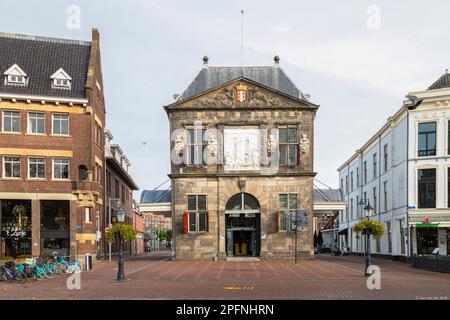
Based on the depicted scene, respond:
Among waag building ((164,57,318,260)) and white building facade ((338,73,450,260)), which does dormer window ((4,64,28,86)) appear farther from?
white building facade ((338,73,450,260))

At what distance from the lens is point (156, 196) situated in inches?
2089

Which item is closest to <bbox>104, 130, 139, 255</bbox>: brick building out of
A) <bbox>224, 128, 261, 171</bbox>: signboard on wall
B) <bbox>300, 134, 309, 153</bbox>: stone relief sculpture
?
<bbox>224, 128, 261, 171</bbox>: signboard on wall

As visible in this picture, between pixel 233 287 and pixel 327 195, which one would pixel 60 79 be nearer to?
pixel 327 195

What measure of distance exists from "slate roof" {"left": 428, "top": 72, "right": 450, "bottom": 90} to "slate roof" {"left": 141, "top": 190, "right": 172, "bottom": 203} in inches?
907

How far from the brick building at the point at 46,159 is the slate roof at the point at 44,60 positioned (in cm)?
8

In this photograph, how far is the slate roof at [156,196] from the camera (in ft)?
173

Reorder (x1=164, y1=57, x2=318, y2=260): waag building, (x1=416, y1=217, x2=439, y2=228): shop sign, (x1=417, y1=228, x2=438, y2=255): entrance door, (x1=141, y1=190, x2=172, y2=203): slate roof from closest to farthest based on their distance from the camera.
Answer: (x1=416, y1=217, x2=439, y2=228): shop sign → (x1=417, y1=228, x2=438, y2=255): entrance door → (x1=164, y1=57, x2=318, y2=260): waag building → (x1=141, y1=190, x2=172, y2=203): slate roof

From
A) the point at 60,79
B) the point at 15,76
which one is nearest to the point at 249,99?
the point at 60,79

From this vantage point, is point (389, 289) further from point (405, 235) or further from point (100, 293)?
point (405, 235)

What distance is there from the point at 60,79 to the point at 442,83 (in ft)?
96.3

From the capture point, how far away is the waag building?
4900 centimetres

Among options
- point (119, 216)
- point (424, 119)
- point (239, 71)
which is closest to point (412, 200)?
point (424, 119)

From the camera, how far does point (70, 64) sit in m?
49.5

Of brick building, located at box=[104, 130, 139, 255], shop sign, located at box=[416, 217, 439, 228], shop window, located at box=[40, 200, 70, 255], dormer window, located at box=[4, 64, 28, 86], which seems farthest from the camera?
brick building, located at box=[104, 130, 139, 255]
